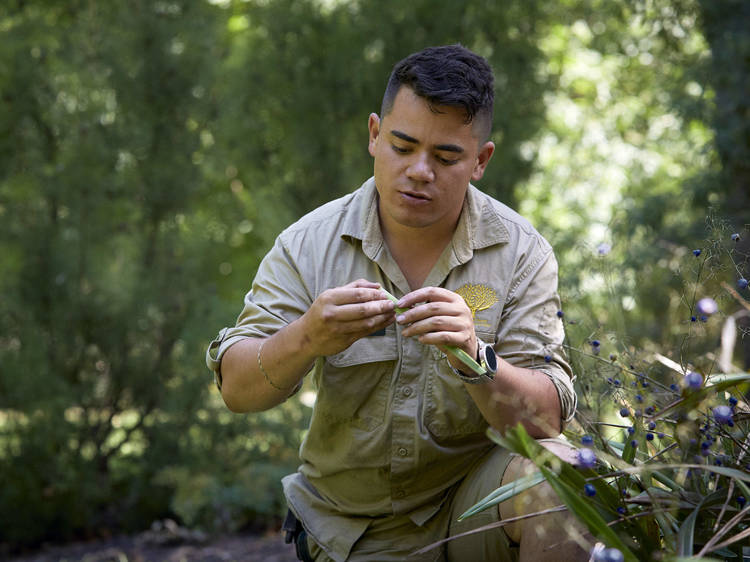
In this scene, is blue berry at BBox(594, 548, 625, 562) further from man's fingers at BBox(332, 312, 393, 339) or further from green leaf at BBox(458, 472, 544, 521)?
man's fingers at BBox(332, 312, 393, 339)

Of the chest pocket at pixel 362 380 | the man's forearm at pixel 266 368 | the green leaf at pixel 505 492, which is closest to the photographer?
the green leaf at pixel 505 492

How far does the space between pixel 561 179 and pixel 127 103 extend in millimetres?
5522

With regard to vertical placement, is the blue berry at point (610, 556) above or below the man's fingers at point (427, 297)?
below

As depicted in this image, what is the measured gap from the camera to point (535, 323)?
2.47 m

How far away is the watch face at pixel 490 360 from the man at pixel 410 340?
0.18m

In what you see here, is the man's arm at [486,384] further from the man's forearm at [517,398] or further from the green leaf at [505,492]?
the green leaf at [505,492]

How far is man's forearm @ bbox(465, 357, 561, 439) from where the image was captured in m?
2.11

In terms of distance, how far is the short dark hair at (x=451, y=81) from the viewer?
7.87ft

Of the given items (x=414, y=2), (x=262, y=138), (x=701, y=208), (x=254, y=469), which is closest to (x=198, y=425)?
(x=254, y=469)

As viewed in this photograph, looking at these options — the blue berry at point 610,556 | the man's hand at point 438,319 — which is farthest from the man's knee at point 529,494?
the blue berry at point 610,556

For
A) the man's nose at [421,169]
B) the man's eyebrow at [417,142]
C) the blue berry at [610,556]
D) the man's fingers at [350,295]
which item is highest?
the man's eyebrow at [417,142]

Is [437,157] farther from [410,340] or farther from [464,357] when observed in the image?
[464,357]

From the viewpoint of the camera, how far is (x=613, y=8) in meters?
5.94

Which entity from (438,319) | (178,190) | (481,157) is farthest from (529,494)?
(178,190)
